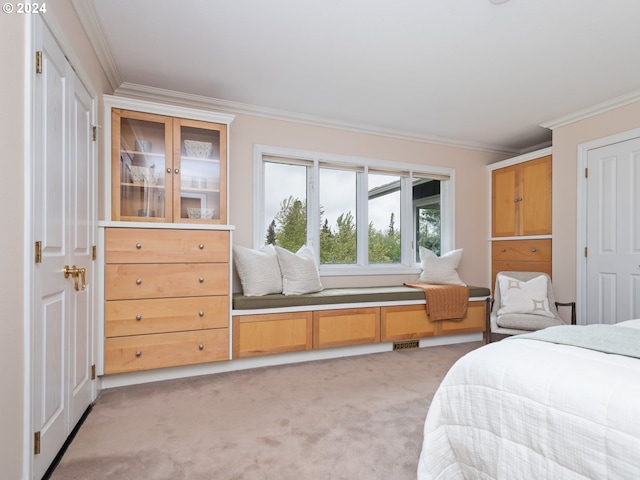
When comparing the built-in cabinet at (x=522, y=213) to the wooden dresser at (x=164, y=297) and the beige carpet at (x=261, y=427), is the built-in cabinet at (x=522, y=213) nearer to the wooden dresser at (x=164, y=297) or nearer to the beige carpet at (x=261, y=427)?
the beige carpet at (x=261, y=427)

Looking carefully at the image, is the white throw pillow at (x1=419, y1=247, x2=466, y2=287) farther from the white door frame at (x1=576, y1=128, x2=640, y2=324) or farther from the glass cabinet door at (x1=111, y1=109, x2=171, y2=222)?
the glass cabinet door at (x1=111, y1=109, x2=171, y2=222)

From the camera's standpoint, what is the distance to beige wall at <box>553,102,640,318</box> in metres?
3.60

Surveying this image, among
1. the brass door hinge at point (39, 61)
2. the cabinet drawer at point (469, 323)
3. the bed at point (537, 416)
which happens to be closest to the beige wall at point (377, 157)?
the cabinet drawer at point (469, 323)

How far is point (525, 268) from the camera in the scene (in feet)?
13.9

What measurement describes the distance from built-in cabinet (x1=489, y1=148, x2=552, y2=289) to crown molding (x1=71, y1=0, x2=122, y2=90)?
4.34 m

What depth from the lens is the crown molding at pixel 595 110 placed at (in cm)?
319

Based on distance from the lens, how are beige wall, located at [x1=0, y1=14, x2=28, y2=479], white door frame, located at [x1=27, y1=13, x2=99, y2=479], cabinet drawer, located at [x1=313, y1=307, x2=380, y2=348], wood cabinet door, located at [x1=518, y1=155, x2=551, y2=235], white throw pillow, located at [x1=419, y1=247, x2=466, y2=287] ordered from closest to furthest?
beige wall, located at [x1=0, y1=14, x2=28, y2=479] < white door frame, located at [x1=27, y1=13, x2=99, y2=479] < cabinet drawer, located at [x1=313, y1=307, x2=380, y2=348] < wood cabinet door, located at [x1=518, y1=155, x2=551, y2=235] < white throw pillow, located at [x1=419, y1=247, x2=466, y2=287]

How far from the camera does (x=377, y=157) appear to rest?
4.25 metres

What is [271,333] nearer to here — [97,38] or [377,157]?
[377,157]

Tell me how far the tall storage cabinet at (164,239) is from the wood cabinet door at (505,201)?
137 inches

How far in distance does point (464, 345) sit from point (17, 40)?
4.19 m

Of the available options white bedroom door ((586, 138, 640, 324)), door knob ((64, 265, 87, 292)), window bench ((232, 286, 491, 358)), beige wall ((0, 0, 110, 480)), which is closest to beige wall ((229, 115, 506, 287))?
window bench ((232, 286, 491, 358))

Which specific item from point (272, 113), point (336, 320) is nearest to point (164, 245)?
point (336, 320)

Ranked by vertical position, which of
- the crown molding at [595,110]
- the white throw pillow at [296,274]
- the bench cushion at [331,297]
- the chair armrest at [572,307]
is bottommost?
the chair armrest at [572,307]
